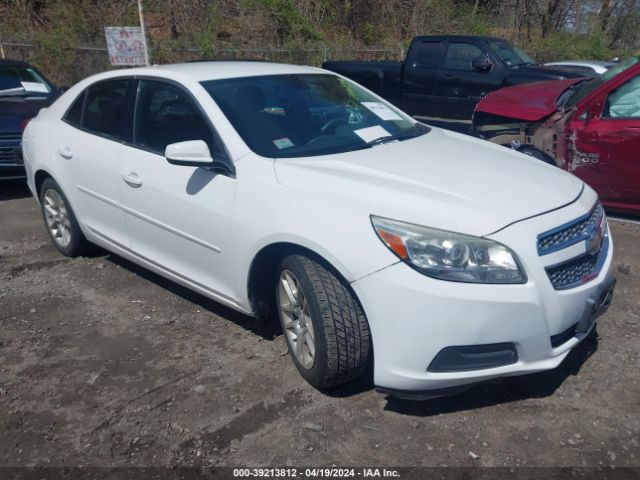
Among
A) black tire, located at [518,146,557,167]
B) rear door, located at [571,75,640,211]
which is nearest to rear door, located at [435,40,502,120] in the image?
black tire, located at [518,146,557,167]

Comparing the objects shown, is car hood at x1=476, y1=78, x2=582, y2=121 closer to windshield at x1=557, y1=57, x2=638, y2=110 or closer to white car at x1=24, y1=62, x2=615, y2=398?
windshield at x1=557, y1=57, x2=638, y2=110

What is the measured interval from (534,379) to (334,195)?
147 cm

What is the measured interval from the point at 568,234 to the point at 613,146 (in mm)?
2850

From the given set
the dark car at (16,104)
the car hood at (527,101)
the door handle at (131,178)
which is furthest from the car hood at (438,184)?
the dark car at (16,104)

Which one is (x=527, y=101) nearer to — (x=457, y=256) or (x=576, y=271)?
(x=576, y=271)

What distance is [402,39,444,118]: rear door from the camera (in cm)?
1063

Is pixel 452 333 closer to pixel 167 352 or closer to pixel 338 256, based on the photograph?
pixel 338 256

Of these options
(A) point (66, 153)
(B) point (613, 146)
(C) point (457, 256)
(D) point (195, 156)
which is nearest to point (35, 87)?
(A) point (66, 153)

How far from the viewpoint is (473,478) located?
2.73 metres

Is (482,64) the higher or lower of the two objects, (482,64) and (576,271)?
the lower

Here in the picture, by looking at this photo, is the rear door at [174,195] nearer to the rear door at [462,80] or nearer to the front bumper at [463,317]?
the front bumper at [463,317]

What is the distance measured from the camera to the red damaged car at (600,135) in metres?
5.44

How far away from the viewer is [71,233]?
525cm

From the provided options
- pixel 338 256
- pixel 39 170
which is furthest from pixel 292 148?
pixel 39 170
